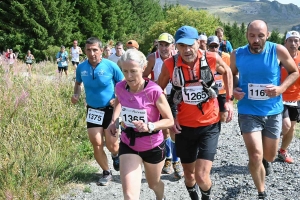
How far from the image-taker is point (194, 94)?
391cm

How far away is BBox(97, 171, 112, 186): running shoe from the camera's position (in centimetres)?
530

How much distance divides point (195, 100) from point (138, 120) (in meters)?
0.69

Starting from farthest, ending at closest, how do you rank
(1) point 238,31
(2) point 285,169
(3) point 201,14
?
(1) point 238,31 → (3) point 201,14 → (2) point 285,169

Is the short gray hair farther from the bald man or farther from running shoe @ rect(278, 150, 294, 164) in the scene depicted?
running shoe @ rect(278, 150, 294, 164)

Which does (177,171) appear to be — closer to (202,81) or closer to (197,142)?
(197,142)

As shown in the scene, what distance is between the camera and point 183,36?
A: 3766 millimetres

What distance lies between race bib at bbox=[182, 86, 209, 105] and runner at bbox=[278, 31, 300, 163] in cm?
243

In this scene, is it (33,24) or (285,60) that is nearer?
(285,60)

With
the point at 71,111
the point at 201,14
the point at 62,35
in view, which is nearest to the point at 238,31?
the point at 201,14

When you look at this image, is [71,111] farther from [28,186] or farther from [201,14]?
[201,14]

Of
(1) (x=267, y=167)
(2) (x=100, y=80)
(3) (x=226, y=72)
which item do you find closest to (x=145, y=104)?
(3) (x=226, y=72)

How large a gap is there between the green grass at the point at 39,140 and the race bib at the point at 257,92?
8.53 feet

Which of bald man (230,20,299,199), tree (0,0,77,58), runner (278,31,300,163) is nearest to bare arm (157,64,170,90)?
bald man (230,20,299,199)

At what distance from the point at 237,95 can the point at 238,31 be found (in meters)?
56.9
